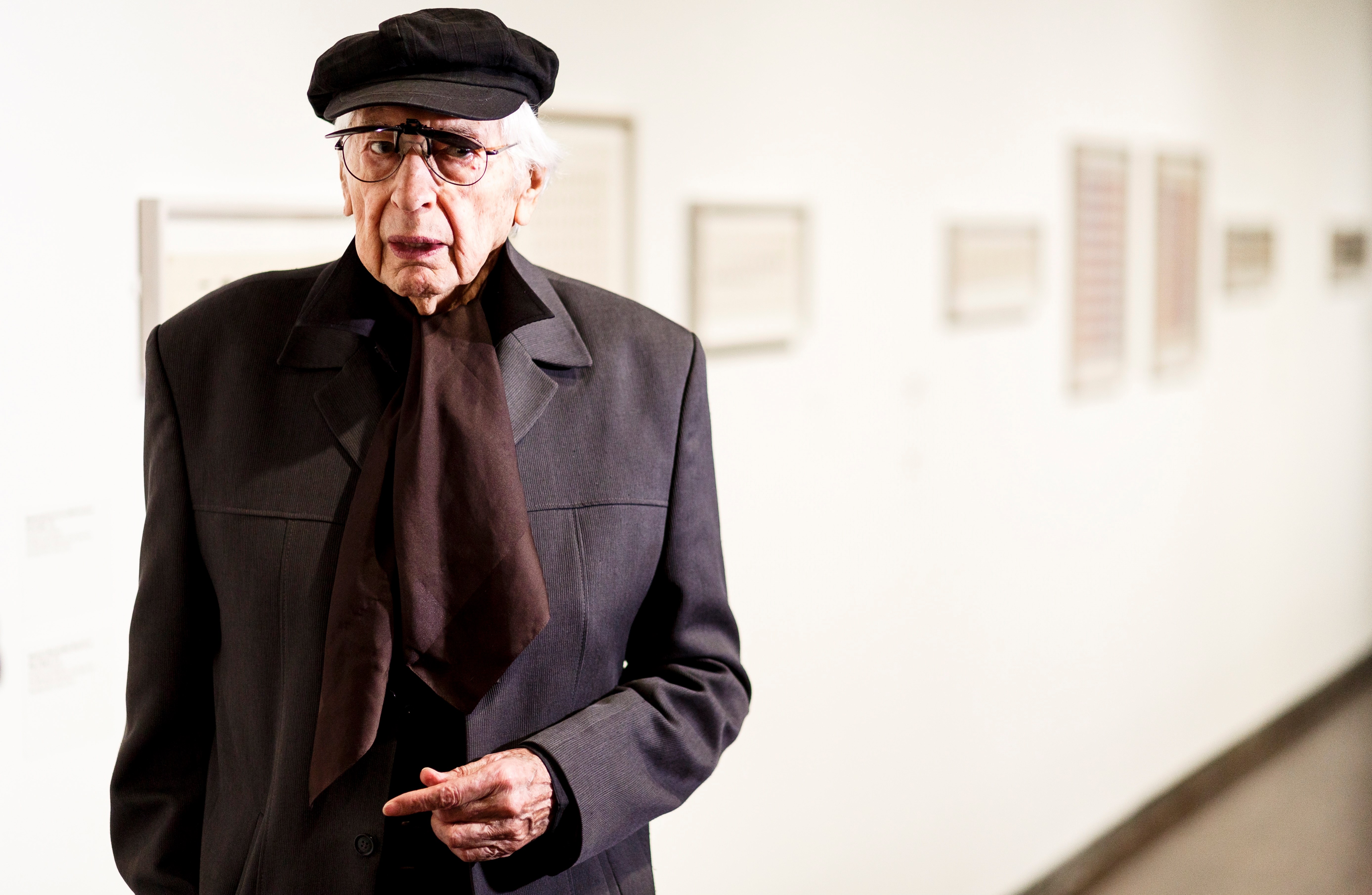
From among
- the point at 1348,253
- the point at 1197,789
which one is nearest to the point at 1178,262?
the point at 1197,789

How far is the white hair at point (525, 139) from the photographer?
4.45ft

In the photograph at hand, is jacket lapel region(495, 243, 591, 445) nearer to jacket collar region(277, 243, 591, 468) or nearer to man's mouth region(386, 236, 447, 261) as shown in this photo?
jacket collar region(277, 243, 591, 468)

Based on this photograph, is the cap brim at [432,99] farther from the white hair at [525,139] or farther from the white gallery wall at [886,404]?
the white gallery wall at [886,404]

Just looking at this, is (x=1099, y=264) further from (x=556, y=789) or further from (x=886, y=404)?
(x=556, y=789)

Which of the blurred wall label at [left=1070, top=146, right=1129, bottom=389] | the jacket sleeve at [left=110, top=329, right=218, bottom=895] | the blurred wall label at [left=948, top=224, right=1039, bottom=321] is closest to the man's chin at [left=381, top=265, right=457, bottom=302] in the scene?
the jacket sleeve at [left=110, top=329, right=218, bottom=895]

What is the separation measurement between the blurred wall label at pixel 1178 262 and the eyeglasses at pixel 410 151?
3.59 meters

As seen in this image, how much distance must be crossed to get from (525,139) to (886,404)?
197cm

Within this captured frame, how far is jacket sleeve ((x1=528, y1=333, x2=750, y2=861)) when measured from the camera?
1378mm

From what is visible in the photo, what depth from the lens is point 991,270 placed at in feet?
11.8

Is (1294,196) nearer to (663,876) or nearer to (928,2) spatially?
(928,2)

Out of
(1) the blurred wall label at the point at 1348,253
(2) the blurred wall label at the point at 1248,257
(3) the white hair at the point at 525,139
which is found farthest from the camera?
(1) the blurred wall label at the point at 1348,253

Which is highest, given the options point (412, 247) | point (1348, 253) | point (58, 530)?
point (1348, 253)

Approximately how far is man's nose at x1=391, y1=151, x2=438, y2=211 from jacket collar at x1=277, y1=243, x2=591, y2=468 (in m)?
0.12

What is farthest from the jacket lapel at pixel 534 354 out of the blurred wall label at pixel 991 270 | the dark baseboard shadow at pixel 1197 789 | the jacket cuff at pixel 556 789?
the dark baseboard shadow at pixel 1197 789
